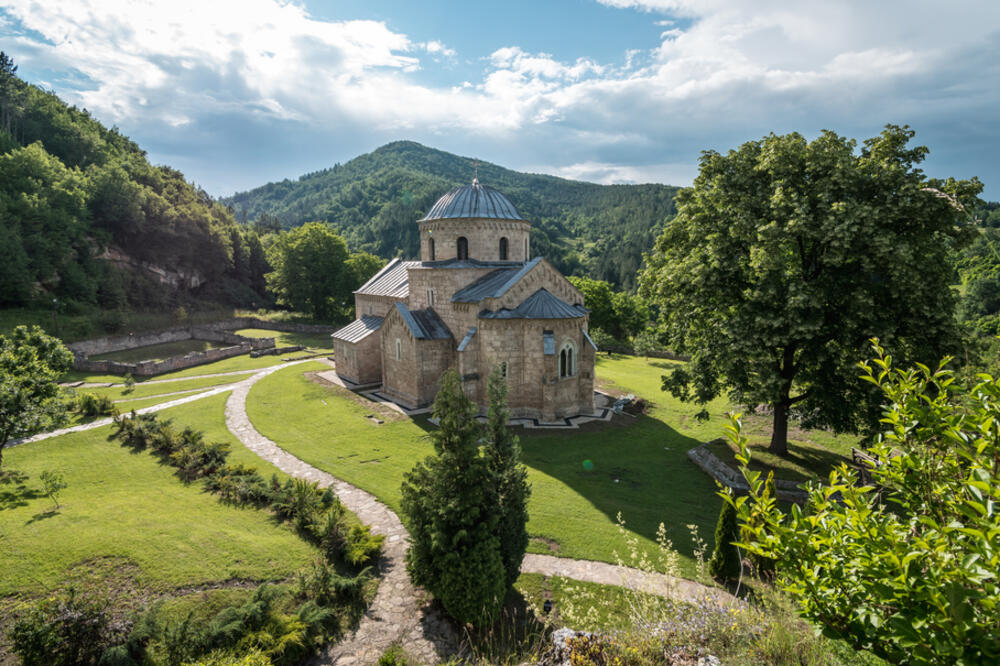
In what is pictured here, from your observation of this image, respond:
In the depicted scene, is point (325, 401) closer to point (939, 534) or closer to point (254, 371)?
point (254, 371)

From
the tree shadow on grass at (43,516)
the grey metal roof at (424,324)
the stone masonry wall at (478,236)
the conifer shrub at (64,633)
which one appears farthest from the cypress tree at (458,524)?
the stone masonry wall at (478,236)

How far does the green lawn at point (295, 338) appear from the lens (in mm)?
44000

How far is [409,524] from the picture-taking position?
10.3 m

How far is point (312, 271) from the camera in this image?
56125mm

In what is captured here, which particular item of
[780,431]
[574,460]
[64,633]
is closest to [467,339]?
[574,460]

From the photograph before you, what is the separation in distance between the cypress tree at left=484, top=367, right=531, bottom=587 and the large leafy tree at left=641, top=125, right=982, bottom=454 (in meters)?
7.92

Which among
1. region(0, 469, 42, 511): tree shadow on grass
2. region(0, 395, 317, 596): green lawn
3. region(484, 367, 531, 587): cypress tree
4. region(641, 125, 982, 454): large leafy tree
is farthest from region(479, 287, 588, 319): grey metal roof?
region(0, 469, 42, 511): tree shadow on grass

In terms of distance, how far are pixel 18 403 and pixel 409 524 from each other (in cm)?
1293

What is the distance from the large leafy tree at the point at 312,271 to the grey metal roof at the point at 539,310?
38.8 m

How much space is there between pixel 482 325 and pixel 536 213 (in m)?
146

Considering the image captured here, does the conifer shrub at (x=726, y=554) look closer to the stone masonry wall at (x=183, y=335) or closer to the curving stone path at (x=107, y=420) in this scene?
the curving stone path at (x=107, y=420)

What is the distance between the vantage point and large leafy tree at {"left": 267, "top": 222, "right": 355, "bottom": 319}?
56.0 meters

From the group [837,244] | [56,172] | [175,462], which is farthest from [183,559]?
[56,172]

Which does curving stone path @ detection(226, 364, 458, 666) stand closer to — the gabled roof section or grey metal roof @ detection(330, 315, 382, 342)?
the gabled roof section
